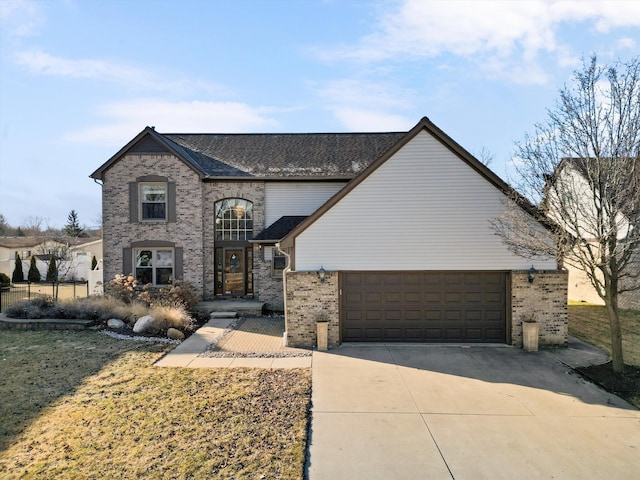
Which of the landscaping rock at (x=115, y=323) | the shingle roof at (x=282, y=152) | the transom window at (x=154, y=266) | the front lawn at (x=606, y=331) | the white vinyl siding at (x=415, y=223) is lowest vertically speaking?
the front lawn at (x=606, y=331)

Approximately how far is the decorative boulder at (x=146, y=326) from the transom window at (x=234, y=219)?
216 inches

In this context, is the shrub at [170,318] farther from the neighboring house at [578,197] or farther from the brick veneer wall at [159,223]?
the neighboring house at [578,197]

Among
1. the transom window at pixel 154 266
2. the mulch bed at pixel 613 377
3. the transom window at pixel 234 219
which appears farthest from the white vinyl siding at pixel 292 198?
the mulch bed at pixel 613 377

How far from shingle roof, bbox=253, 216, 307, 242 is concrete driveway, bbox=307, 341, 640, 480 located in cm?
665

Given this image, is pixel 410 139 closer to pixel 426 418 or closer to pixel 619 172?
pixel 619 172

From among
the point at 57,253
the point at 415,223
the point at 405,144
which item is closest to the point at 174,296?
the point at 415,223

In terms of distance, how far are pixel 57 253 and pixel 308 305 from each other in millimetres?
Result: 27747

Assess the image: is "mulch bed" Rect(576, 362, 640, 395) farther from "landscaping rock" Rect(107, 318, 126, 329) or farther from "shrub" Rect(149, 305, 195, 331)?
"landscaping rock" Rect(107, 318, 126, 329)

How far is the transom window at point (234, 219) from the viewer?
16.7 metres

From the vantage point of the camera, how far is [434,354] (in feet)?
33.0

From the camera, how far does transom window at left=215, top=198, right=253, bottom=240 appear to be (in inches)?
659

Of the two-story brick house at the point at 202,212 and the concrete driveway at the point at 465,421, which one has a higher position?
the two-story brick house at the point at 202,212

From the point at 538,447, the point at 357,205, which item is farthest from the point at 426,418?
the point at 357,205

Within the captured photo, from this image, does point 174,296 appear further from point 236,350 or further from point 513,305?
point 513,305
